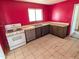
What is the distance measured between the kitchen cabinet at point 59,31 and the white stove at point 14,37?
6.88 feet

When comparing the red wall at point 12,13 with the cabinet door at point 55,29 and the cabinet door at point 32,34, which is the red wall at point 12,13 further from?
the cabinet door at point 55,29

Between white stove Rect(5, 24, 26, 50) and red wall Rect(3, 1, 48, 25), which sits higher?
red wall Rect(3, 1, 48, 25)

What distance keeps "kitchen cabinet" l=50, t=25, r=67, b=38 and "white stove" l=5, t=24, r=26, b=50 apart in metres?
2.10

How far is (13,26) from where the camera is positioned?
2.86 m

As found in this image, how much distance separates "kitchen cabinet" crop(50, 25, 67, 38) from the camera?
11.0 feet

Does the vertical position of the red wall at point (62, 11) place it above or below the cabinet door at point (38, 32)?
above

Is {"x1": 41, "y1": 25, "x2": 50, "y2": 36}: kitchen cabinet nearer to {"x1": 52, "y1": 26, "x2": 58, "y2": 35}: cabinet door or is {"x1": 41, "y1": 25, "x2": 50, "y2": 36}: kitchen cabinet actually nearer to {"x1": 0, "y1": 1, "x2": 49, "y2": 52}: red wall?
{"x1": 52, "y1": 26, "x2": 58, "y2": 35}: cabinet door

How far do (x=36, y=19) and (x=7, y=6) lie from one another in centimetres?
193

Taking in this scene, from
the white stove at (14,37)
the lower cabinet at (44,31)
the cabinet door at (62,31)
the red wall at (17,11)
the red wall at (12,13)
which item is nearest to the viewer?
the white stove at (14,37)

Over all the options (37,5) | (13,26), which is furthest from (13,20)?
(37,5)

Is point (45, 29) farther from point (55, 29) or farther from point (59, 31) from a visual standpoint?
point (59, 31)

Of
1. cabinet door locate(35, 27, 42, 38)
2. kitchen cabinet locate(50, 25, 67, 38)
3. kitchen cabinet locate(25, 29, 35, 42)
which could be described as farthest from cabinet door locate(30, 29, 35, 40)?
kitchen cabinet locate(50, 25, 67, 38)

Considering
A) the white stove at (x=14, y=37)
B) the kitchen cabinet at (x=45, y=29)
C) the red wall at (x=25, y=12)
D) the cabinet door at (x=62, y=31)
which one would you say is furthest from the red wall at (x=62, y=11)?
the white stove at (x=14, y=37)

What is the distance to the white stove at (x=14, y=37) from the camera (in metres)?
2.37
